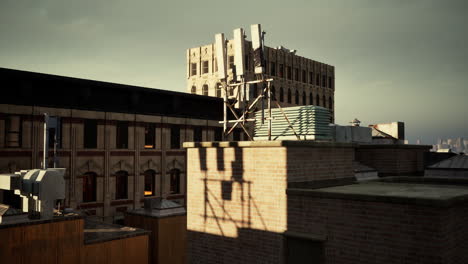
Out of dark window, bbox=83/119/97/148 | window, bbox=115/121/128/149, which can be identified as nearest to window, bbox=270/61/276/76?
window, bbox=115/121/128/149

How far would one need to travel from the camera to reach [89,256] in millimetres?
19156

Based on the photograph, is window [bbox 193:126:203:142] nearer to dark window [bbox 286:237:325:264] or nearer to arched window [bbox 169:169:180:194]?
arched window [bbox 169:169:180:194]

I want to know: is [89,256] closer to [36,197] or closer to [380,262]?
[36,197]

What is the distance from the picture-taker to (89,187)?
98.1ft

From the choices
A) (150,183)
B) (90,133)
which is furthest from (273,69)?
(90,133)

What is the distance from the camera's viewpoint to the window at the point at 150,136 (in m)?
33.7

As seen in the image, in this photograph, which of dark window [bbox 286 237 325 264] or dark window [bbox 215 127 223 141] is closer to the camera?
dark window [bbox 286 237 325 264]

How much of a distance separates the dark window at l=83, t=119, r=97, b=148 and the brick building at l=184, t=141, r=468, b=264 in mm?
18677

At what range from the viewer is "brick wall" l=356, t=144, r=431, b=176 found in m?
23.0

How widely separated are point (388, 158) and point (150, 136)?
64.8ft

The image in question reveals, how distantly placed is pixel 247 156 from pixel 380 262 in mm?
4842

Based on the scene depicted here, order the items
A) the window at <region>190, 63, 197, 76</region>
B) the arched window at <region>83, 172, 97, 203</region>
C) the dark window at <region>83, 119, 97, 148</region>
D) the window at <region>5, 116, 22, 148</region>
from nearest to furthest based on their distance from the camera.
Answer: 1. the window at <region>5, 116, 22, 148</region>
2. the arched window at <region>83, 172, 97, 203</region>
3. the dark window at <region>83, 119, 97, 148</region>
4. the window at <region>190, 63, 197, 76</region>

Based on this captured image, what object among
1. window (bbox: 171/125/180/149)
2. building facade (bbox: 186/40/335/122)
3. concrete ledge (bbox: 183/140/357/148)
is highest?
building facade (bbox: 186/40/335/122)

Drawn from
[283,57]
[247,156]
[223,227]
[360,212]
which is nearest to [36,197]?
[223,227]
